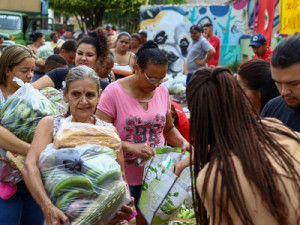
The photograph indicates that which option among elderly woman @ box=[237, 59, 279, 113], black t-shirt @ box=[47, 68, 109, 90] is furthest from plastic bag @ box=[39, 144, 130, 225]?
black t-shirt @ box=[47, 68, 109, 90]

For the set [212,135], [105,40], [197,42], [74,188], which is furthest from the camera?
[197,42]

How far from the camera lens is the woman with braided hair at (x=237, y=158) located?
1.94 metres

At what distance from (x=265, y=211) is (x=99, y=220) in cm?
124

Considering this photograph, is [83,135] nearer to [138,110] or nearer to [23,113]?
[23,113]

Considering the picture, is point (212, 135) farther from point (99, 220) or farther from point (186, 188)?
point (186, 188)

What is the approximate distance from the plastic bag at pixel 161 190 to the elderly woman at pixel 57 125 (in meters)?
0.42

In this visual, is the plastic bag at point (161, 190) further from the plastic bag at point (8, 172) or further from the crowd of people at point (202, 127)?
the plastic bag at point (8, 172)

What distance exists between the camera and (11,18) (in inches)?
826

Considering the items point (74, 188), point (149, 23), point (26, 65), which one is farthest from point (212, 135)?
point (149, 23)

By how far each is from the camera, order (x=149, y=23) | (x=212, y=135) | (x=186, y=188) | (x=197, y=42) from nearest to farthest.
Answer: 1. (x=212, y=135)
2. (x=186, y=188)
3. (x=197, y=42)
4. (x=149, y=23)

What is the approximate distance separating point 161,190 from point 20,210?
3.40ft

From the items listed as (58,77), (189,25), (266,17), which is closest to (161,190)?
(58,77)

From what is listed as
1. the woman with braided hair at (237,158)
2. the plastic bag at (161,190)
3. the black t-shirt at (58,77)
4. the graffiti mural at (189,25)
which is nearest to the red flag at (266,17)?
the black t-shirt at (58,77)

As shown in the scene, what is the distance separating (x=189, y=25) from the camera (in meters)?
19.9
